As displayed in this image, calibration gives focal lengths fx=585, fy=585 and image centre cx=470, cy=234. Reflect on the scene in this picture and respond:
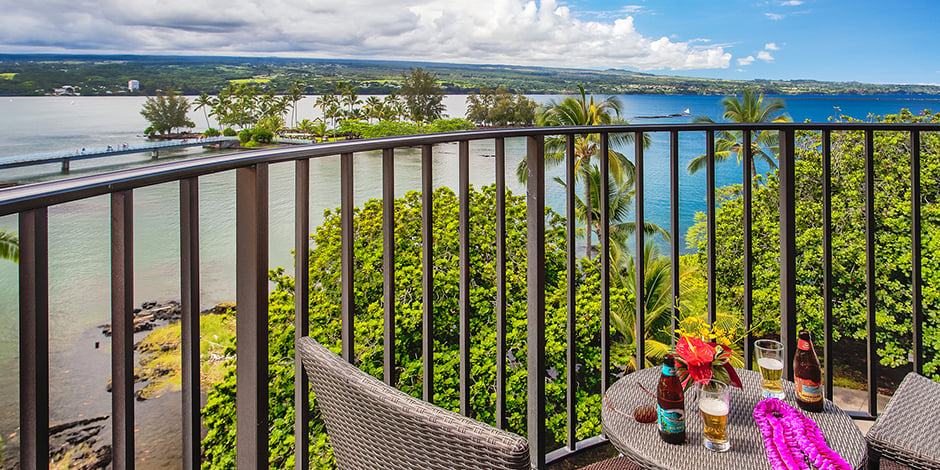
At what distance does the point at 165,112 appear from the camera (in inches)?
1041

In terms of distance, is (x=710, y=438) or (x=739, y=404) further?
(x=739, y=404)

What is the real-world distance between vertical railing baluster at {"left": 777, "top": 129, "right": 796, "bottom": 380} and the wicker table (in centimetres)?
50

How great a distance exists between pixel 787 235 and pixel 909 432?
755mm

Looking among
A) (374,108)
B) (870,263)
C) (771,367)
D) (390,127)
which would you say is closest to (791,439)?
(771,367)

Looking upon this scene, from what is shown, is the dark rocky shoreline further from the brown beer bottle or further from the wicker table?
the brown beer bottle

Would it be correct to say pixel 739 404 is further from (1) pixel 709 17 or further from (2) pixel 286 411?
(1) pixel 709 17

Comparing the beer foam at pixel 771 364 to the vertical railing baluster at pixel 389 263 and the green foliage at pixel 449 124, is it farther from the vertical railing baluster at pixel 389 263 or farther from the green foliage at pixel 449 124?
the green foliage at pixel 449 124

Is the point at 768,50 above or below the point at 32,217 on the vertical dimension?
above

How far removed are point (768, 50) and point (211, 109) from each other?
36534 mm

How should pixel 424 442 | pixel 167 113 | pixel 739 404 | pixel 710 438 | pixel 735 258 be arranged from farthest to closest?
1. pixel 167 113
2. pixel 735 258
3. pixel 739 404
4. pixel 710 438
5. pixel 424 442

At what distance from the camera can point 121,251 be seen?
27.3 inches

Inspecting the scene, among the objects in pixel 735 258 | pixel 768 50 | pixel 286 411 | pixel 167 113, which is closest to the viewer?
pixel 286 411

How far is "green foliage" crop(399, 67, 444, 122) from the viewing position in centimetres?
3130

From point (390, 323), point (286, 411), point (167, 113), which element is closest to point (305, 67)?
point (167, 113)
